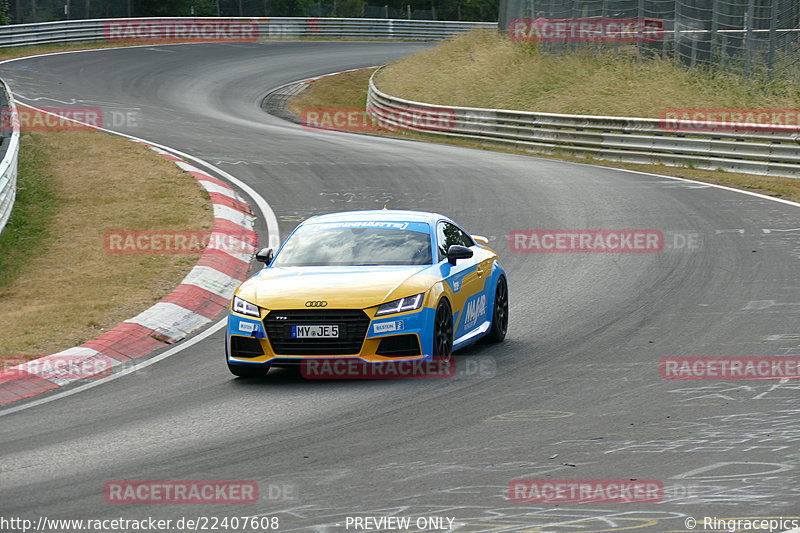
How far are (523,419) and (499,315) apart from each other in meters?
3.43

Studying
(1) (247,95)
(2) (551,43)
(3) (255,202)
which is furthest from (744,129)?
(1) (247,95)

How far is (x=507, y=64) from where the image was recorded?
39.1 metres

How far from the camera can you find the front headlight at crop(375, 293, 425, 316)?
9578 mm

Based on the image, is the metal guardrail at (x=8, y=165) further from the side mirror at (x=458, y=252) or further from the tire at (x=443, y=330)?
the tire at (x=443, y=330)

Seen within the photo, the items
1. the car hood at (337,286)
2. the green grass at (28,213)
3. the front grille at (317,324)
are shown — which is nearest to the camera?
the front grille at (317,324)

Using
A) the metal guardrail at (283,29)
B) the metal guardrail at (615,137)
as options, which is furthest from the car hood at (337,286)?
the metal guardrail at (283,29)

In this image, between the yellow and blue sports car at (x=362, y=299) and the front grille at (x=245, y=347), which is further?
the front grille at (x=245, y=347)

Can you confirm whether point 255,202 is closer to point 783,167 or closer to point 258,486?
point 783,167

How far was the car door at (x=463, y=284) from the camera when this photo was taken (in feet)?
34.5

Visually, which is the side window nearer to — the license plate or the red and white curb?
the license plate

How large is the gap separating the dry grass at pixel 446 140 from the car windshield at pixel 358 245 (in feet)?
37.0

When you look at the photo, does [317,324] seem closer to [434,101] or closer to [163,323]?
[163,323]

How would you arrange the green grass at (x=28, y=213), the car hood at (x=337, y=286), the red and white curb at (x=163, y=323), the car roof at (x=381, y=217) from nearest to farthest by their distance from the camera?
the car hood at (x=337, y=286)
the red and white curb at (x=163, y=323)
the car roof at (x=381, y=217)
the green grass at (x=28, y=213)

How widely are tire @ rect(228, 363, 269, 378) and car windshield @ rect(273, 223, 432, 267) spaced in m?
1.23
